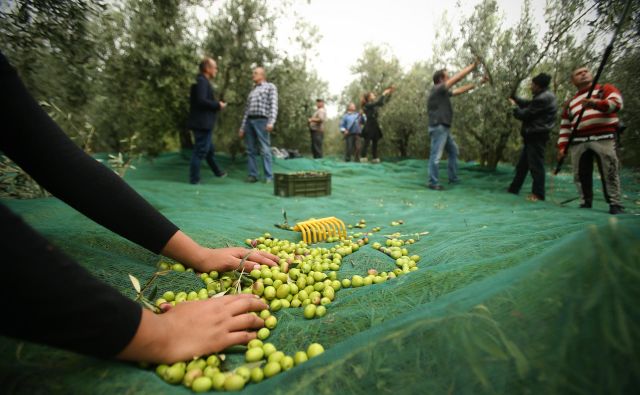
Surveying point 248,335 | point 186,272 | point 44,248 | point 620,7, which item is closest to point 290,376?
point 248,335

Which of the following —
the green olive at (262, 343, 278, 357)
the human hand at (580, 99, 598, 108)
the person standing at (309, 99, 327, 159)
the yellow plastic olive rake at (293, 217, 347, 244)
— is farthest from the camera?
the person standing at (309, 99, 327, 159)

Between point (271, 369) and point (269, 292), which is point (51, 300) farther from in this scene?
point (269, 292)

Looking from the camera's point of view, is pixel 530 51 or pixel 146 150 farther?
pixel 146 150

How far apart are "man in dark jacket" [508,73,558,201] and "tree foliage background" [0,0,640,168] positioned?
881 mm

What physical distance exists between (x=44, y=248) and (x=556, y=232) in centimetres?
308

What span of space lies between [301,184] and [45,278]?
5.94 metres

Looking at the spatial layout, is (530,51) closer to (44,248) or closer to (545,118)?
(545,118)

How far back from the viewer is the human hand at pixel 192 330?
1.02 m

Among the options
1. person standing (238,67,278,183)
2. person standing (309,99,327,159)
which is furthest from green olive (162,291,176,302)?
person standing (309,99,327,159)

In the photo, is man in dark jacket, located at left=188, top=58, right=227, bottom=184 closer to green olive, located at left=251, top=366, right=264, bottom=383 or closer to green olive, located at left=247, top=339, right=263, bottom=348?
green olive, located at left=247, top=339, right=263, bottom=348

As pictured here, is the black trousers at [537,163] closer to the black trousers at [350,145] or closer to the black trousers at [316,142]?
the black trousers at [350,145]

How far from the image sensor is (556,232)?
237cm

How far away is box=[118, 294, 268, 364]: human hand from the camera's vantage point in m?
1.02

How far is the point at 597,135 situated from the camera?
5324mm
